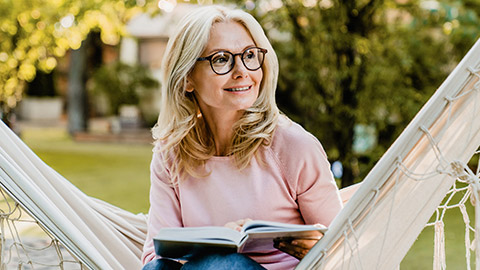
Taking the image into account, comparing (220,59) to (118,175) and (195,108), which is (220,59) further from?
(118,175)

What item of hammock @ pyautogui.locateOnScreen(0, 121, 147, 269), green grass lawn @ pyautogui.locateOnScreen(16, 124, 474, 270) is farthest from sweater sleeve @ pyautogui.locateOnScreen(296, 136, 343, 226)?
green grass lawn @ pyautogui.locateOnScreen(16, 124, 474, 270)

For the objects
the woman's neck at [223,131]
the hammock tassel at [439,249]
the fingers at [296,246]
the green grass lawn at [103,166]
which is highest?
the woman's neck at [223,131]

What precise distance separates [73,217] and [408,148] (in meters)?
0.90

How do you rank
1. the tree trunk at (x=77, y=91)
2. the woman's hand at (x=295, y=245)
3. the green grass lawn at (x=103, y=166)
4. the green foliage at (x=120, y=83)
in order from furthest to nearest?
the green foliage at (x=120, y=83), the tree trunk at (x=77, y=91), the green grass lawn at (x=103, y=166), the woman's hand at (x=295, y=245)

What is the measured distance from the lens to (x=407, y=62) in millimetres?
4566

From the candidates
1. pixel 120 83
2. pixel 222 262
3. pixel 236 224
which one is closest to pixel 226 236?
pixel 222 262

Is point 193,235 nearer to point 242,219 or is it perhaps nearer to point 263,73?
point 242,219

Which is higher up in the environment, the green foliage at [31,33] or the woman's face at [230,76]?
the woman's face at [230,76]

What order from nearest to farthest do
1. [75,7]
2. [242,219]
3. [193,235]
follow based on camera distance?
[193,235] < [242,219] < [75,7]

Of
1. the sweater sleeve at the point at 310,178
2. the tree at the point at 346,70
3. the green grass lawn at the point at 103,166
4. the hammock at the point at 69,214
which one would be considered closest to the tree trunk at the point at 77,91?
the green grass lawn at the point at 103,166

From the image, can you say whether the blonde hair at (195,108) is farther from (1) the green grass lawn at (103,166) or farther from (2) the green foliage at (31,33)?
(2) the green foliage at (31,33)

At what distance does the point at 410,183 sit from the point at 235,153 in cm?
43

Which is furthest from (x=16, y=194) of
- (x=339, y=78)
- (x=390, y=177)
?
(x=339, y=78)

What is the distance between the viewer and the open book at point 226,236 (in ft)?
3.81
